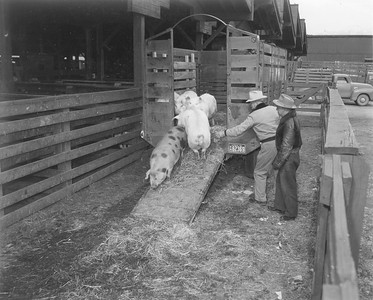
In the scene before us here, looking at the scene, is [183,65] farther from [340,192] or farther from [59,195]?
[340,192]

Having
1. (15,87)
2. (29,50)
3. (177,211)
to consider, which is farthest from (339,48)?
(177,211)

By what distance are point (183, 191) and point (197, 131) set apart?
1277 mm

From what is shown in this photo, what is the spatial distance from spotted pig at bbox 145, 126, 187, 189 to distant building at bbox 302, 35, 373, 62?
47.0 m

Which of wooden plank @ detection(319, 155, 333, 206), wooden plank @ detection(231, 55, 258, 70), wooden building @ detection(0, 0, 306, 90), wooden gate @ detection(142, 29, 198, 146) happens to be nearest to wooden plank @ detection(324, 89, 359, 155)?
wooden plank @ detection(319, 155, 333, 206)

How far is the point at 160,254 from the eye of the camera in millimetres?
4844

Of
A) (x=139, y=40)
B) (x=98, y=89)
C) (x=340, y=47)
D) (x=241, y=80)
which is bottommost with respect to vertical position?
(x=98, y=89)

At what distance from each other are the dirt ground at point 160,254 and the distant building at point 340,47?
47678 millimetres

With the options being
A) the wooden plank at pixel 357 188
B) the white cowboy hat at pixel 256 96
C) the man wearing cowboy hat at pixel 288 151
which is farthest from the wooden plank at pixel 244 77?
the wooden plank at pixel 357 188

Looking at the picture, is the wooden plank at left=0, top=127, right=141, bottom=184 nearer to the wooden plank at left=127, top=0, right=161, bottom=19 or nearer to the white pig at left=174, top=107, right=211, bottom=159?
the white pig at left=174, top=107, right=211, bottom=159

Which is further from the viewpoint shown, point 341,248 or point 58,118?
point 58,118

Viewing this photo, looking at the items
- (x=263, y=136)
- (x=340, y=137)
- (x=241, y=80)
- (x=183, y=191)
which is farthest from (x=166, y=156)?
(x=340, y=137)

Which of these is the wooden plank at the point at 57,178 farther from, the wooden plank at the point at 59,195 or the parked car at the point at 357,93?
the parked car at the point at 357,93

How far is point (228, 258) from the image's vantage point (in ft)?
15.7

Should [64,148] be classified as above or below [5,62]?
below
